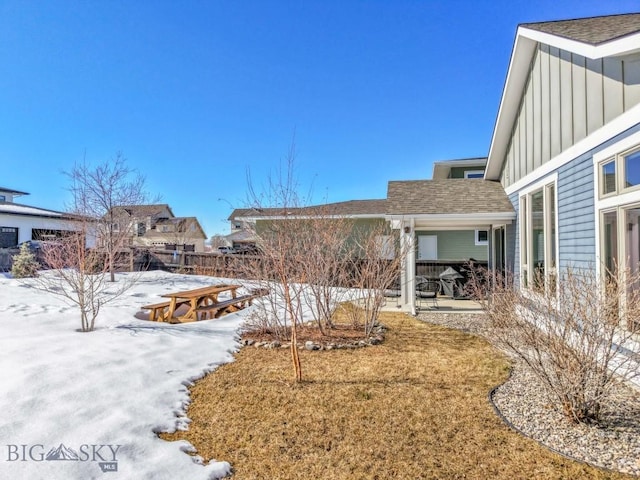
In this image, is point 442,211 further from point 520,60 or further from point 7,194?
point 7,194

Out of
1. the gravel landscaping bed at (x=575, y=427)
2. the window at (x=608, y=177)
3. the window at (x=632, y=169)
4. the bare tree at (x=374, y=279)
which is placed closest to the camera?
the gravel landscaping bed at (x=575, y=427)

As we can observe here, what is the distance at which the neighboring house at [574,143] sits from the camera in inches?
174

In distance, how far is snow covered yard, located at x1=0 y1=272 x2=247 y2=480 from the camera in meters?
2.72

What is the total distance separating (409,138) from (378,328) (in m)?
12.2

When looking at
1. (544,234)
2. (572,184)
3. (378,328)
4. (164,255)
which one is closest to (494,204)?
(544,234)

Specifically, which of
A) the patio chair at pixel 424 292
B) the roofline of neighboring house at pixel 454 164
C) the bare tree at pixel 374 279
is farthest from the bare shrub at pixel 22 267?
the roofline of neighboring house at pixel 454 164

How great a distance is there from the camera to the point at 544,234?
7047mm

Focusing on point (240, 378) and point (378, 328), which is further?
point (378, 328)

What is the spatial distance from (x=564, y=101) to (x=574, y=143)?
96 cm

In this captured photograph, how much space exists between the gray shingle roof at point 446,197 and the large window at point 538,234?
3.33ft

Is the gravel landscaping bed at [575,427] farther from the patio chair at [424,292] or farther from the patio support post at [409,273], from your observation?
the patio chair at [424,292]

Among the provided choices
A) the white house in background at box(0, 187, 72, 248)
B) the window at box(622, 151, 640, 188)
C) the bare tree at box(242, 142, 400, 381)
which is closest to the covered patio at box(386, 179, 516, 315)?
the bare tree at box(242, 142, 400, 381)

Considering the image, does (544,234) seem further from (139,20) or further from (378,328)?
(139,20)
